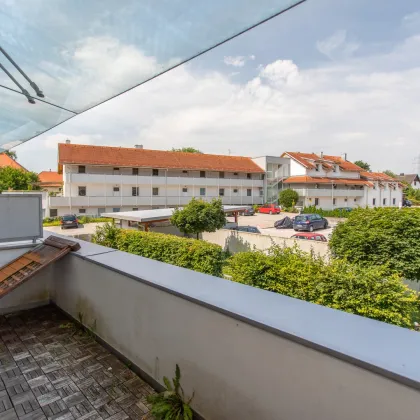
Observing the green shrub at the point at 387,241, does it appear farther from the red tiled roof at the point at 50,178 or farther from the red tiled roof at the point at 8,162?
the red tiled roof at the point at 50,178

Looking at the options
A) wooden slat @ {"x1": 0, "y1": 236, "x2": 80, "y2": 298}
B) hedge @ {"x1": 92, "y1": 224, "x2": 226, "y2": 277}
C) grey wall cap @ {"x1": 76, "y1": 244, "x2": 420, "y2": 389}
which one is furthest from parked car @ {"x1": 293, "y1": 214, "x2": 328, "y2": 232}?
grey wall cap @ {"x1": 76, "y1": 244, "x2": 420, "y2": 389}

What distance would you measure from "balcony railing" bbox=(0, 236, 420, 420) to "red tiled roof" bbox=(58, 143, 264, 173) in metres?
26.0

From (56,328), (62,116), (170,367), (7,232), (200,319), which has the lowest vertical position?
(56,328)

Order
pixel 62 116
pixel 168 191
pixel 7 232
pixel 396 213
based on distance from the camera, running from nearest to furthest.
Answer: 1. pixel 62 116
2. pixel 7 232
3. pixel 396 213
4. pixel 168 191

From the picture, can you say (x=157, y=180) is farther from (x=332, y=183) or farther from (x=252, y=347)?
(x=252, y=347)

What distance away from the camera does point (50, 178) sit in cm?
4697

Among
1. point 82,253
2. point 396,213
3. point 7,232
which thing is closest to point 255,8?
point 82,253

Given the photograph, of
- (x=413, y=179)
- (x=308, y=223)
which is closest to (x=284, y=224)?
(x=308, y=223)

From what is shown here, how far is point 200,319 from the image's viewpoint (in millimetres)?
1773

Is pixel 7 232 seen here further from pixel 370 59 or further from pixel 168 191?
pixel 168 191

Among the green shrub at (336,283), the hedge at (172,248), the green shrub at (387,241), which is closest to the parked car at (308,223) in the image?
the green shrub at (387,241)

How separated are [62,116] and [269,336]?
3.44 metres

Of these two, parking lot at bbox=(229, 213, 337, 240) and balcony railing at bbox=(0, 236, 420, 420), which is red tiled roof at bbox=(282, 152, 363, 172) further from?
balcony railing at bbox=(0, 236, 420, 420)

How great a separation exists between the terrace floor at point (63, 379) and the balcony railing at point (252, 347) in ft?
0.47
